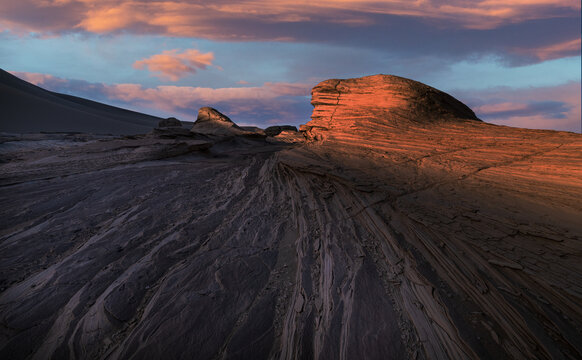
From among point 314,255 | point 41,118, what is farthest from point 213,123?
point 41,118

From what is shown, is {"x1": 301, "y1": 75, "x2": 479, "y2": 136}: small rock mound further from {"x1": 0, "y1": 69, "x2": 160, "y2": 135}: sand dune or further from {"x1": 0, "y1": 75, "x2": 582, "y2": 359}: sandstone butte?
{"x1": 0, "y1": 69, "x2": 160, "y2": 135}: sand dune

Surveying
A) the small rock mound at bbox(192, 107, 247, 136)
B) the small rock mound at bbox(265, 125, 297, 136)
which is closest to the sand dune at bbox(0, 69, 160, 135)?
the small rock mound at bbox(192, 107, 247, 136)

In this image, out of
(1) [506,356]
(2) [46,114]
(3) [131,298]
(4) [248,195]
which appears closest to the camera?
(1) [506,356]

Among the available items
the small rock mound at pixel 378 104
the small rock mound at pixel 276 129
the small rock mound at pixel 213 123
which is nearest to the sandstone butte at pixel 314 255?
the small rock mound at pixel 378 104

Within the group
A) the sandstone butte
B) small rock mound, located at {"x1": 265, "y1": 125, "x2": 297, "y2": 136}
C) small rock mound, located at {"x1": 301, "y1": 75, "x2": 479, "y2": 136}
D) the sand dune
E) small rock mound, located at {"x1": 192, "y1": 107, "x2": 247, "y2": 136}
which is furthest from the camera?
the sand dune

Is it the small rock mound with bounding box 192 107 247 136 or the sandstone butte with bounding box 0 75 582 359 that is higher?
the small rock mound with bounding box 192 107 247 136

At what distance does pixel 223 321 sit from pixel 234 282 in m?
0.48

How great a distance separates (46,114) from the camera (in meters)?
23.2

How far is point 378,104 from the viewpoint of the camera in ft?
24.9

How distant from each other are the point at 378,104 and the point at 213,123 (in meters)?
9.15

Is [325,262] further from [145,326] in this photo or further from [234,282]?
[145,326]

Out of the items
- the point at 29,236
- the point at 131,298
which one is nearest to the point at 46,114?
the point at 29,236

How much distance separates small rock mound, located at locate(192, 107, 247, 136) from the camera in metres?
13.2

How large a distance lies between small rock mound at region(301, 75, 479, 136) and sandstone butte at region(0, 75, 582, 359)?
1.10m
